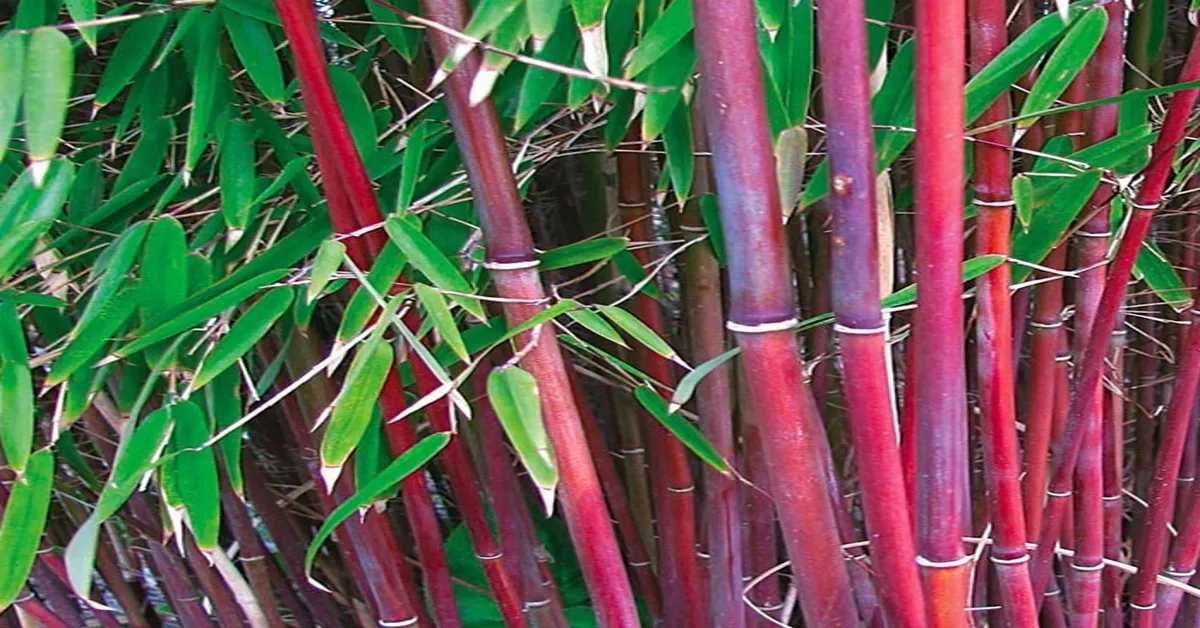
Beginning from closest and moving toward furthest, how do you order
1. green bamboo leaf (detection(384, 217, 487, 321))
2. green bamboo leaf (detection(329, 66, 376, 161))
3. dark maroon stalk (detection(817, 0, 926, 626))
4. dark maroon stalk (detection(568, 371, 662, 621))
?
dark maroon stalk (detection(817, 0, 926, 626)) < green bamboo leaf (detection(384, 217, 487, 321)) < green bamboo leaf (detection(329, 66, 376, 161)) < dark maroon stalk (detection(568, 371, 662, 621))

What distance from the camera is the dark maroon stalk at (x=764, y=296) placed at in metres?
0.43

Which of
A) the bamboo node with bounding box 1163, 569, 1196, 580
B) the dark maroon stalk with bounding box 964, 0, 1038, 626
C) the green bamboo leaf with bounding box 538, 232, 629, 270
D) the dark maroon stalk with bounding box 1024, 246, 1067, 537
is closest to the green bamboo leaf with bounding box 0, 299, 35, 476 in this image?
the green bamboo leaf with bounding box 538, 232, 629, 270

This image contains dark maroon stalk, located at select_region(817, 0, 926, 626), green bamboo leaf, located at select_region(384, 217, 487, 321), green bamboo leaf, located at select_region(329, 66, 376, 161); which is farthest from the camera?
green bamboo leaf, located at select_region(329, 66, 376, 161)

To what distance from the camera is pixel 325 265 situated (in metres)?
0.50

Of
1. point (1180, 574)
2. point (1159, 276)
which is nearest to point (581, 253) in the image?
point (1159, 276)

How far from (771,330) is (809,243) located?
356 mm

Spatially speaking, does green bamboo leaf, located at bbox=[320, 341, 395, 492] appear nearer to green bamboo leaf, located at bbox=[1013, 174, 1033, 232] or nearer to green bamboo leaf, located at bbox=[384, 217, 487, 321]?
green bamboo leaf, located at bbox=[384, 217, 487, 321]

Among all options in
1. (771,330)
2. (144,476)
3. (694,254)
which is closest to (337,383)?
(144,476)

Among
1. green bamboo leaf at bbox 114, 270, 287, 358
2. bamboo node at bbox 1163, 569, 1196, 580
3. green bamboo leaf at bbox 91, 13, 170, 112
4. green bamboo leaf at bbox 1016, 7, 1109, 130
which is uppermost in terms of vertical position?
green bamboo leaf at bbox 91, 13, 170, 112

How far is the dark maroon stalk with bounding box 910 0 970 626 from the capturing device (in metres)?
0.43

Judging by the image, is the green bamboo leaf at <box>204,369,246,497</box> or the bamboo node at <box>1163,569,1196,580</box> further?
the bamboo node at <box>1163,569,1196,580</box>

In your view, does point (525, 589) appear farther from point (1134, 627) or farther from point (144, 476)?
point (1134, 627)

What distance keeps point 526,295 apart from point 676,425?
14 cm

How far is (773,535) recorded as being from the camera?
789 millimetres
